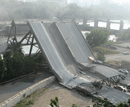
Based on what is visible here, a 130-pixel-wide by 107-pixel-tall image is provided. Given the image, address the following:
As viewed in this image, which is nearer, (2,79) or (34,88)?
(34,88)

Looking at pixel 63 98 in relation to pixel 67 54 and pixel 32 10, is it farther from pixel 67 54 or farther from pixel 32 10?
pixel 32 10

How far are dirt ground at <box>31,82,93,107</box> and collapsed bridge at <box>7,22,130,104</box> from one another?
0.69 metres

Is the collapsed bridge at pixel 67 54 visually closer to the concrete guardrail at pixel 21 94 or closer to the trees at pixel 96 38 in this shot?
the concrete guardrail at pixel 21 94

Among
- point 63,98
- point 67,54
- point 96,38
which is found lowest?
point 63,98

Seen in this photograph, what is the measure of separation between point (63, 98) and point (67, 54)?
6.12m

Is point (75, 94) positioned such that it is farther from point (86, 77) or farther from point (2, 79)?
point (2, 79)

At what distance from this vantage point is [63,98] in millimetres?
10523

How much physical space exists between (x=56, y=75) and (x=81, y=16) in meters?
65.7

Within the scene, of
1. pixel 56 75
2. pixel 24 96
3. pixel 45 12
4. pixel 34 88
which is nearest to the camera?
pixel 24 96

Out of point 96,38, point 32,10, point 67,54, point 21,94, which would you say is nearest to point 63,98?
point 21,94

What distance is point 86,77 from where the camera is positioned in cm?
1370

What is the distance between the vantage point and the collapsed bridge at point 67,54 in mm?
13031

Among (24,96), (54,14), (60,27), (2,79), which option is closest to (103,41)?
(60,27)

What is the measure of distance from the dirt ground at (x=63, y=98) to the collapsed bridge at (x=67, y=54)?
69 cm
